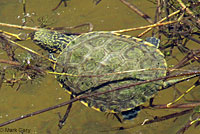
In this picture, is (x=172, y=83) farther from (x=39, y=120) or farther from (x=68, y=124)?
(x=39, y=120)

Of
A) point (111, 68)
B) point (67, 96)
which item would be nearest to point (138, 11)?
point (111, 68)

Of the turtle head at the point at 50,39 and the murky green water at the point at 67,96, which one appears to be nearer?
the murky green water at the point at 67,96

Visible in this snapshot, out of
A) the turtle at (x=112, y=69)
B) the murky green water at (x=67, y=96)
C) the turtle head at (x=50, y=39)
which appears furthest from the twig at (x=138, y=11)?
the turtle head at (x=50, y=39)

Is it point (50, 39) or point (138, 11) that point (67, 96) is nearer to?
point (50, 39)

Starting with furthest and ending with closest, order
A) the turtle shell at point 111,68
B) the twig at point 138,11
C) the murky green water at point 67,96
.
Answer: the twig at point 138,11 < the murky green water at point 67,96 < the turtle shell at point 111,68

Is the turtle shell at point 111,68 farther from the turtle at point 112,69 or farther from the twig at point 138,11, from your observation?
the twig at point 138,11
